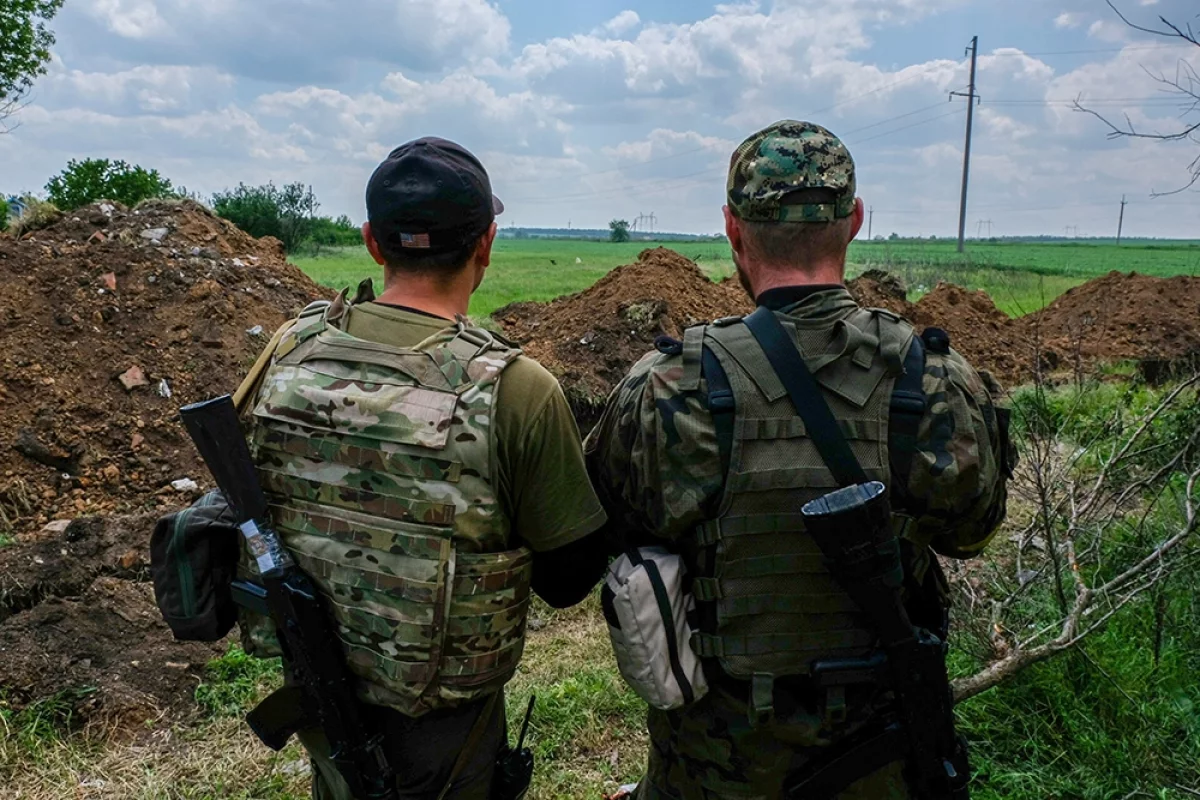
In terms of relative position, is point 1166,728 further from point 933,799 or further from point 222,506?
point 222,506

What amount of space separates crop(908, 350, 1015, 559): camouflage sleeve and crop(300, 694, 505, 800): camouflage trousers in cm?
113

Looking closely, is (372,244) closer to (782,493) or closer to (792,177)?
(792,177)

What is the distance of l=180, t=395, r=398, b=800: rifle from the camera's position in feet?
5.95

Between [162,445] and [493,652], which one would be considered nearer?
[493,652]

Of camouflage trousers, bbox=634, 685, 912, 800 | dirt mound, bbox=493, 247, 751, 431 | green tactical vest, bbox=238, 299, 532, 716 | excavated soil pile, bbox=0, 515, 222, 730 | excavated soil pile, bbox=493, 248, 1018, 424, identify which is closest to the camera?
green tactical vest, bbox=238, 299, 532, 716

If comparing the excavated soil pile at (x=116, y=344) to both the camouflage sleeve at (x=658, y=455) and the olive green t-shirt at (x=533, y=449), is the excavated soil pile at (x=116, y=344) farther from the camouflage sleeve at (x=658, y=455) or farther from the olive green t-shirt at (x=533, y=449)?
the camouflage sleeve at (x=658, y=455)

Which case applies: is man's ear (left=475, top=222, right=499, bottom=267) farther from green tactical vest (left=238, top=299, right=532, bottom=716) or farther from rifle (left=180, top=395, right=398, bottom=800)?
rifle (left=180, top=395, right=398, bottom=800)

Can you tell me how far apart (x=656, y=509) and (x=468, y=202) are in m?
0.80

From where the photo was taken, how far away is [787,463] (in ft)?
5.84

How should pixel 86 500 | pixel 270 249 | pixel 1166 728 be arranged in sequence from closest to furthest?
pixel 1166 728 < pixel 86 500 < pixel 270 249

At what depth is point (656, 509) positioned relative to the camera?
188 centimetres

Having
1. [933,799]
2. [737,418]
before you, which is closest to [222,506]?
[737,418]

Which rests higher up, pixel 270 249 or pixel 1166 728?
pixel 270 249

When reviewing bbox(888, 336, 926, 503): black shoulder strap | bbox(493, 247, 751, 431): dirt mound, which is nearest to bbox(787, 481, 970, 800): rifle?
bbox(888, 336, 926, 503): black shoulder strap
